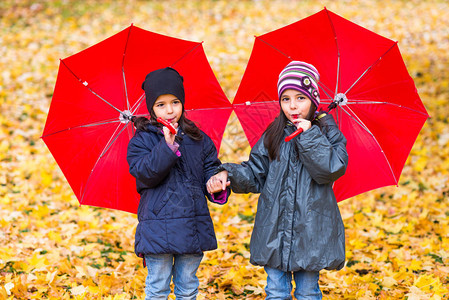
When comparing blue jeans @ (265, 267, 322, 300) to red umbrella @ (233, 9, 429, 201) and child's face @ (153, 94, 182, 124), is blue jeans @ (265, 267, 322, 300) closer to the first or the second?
red umbrella @ (233, 9, 429, 201)

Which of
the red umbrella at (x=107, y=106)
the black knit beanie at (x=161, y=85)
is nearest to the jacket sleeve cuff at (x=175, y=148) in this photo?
the black knit beanie at (x=161, y=85)

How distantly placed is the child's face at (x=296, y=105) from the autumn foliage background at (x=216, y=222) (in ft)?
5.32

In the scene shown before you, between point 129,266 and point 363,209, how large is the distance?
8.62ft

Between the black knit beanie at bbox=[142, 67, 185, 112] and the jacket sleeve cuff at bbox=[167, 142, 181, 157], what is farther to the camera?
the black knit beanie at bbox=[142, 67, 185, 112]

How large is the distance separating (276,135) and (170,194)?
0.74 m

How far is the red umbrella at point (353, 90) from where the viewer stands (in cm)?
309

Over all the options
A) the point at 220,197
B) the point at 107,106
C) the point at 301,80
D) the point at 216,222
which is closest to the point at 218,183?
the point at 220,197

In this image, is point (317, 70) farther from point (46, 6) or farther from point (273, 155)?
point (46, 6)

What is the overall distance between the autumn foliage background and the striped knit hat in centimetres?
174

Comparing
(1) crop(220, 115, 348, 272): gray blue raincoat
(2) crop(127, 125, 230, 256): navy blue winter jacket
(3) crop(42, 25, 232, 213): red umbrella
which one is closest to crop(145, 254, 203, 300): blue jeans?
(2) crop(127, 125, 230, 256): navy blue winter jacket

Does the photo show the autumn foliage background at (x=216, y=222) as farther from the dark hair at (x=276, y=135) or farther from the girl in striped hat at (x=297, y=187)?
the dark hair at (x=276, y=135)

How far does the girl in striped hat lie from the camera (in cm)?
269

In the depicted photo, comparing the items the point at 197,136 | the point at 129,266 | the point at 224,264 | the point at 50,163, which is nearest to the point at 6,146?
the point at 50,163

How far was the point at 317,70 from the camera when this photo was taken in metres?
3.13
